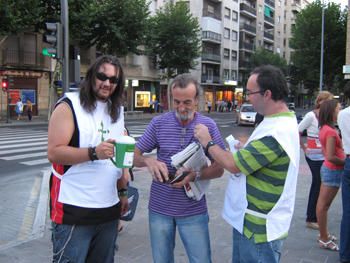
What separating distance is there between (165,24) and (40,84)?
49.3 ft

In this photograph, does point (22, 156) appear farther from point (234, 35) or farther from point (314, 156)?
point (234, 35)

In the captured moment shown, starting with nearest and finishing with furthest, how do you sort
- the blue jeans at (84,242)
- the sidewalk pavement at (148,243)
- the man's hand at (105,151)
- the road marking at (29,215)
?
the man's hand at (105,151), the blue jeans at (84,242), the sidewalk pavement at (148,243), the road marking at (29,215)

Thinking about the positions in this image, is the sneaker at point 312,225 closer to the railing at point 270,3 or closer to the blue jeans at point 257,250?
the blue jeans at point 257,250

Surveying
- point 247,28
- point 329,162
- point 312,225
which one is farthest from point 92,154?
point 247,28

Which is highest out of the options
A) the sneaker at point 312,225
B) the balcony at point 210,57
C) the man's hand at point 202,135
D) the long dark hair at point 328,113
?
the balcony at point 210,57

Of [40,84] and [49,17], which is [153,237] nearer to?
[49,17]

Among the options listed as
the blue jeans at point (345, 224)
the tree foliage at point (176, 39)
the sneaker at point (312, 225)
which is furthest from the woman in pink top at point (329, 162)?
the tree foliage at point (176, 39)

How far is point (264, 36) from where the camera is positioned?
64.5 metres

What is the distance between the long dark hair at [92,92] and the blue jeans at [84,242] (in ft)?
2.33

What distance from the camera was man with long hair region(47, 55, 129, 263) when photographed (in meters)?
1.98

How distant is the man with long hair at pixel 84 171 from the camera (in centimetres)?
198

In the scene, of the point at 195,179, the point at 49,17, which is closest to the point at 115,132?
the point at 195,179

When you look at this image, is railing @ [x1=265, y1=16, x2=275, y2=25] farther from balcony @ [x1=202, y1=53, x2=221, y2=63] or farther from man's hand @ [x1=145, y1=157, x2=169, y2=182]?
man's hand @ [x1=145, y1=157, x2=169, y2=182]

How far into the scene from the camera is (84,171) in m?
2.04
